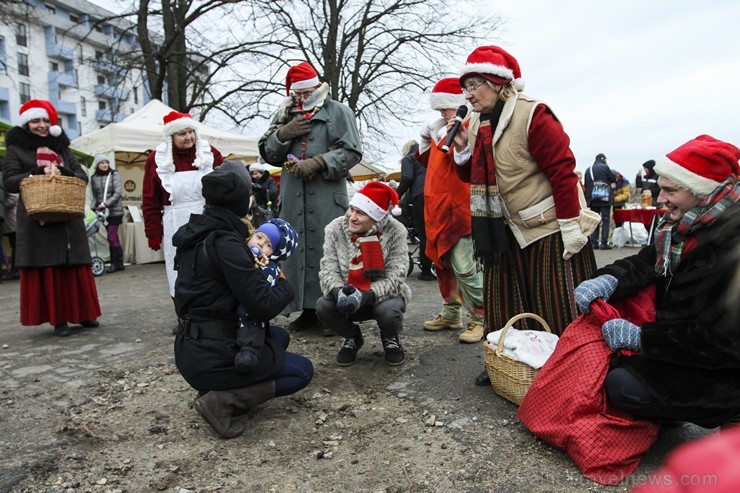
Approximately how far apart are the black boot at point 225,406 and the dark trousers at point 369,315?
99 centimetres

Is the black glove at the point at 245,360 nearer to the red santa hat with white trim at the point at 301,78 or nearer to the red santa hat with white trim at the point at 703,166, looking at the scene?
the red santa hat with white trim at the point at 703,166

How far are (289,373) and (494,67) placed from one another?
6.39 feet

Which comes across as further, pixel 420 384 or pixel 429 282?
pixel 429 282

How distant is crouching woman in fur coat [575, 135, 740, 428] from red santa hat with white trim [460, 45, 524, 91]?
0.94 m

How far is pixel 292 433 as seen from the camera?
2902mm

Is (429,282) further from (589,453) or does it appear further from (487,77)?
(589,453)

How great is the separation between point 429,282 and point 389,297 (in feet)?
14.1

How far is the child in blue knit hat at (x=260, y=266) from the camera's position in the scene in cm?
271

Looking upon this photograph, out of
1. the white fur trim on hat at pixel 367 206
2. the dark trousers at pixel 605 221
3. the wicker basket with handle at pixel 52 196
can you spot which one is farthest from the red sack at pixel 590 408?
the dark trousers at pixel 605 221

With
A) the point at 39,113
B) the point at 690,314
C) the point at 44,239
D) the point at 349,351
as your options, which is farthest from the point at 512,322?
the point at 39,113

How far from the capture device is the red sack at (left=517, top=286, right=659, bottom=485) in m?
2.33

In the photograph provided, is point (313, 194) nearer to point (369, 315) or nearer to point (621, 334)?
point (369, 315)

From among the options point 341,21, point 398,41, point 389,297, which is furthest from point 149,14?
point 389,297

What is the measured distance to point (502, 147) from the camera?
3.12m
